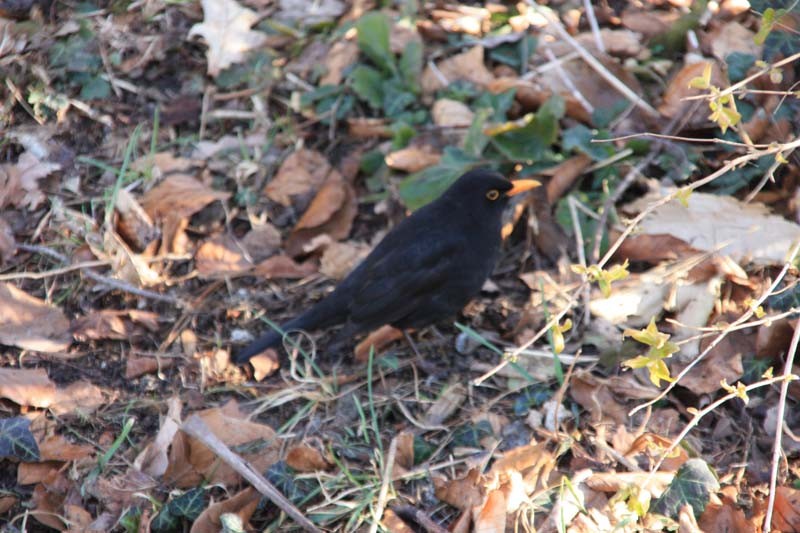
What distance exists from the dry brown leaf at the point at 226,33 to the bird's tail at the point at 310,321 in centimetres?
190

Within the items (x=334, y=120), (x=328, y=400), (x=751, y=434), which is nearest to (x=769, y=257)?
(x=751, y=434)

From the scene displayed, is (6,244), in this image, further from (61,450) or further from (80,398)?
(61,450)

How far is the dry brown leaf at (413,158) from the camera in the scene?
4.87 m

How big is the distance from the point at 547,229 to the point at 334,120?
1.48m

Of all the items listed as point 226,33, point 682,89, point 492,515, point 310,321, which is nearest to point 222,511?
point 492,515

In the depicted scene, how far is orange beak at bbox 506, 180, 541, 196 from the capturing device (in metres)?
4.48

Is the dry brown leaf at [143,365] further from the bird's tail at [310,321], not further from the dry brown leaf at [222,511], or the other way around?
the dry brown leaf at [222,511]

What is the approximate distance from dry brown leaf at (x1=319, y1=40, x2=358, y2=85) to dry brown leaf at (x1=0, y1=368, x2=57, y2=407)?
2.44m

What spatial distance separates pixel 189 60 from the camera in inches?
223

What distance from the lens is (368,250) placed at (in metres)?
4.92

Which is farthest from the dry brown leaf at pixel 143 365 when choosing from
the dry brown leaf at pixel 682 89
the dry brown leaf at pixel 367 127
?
the dry brown leaf at pixel 682 89

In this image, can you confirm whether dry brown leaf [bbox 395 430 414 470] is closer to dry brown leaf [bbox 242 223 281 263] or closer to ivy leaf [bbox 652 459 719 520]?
ivy leaf [bbox 652 459 719 520]

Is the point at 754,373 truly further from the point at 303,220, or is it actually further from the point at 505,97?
the point at 303,220

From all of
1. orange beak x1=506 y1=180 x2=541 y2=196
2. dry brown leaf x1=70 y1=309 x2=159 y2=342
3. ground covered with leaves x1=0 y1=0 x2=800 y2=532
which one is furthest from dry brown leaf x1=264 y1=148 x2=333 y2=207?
orange beak x1=506 y1=180 x2=541 y2=196
